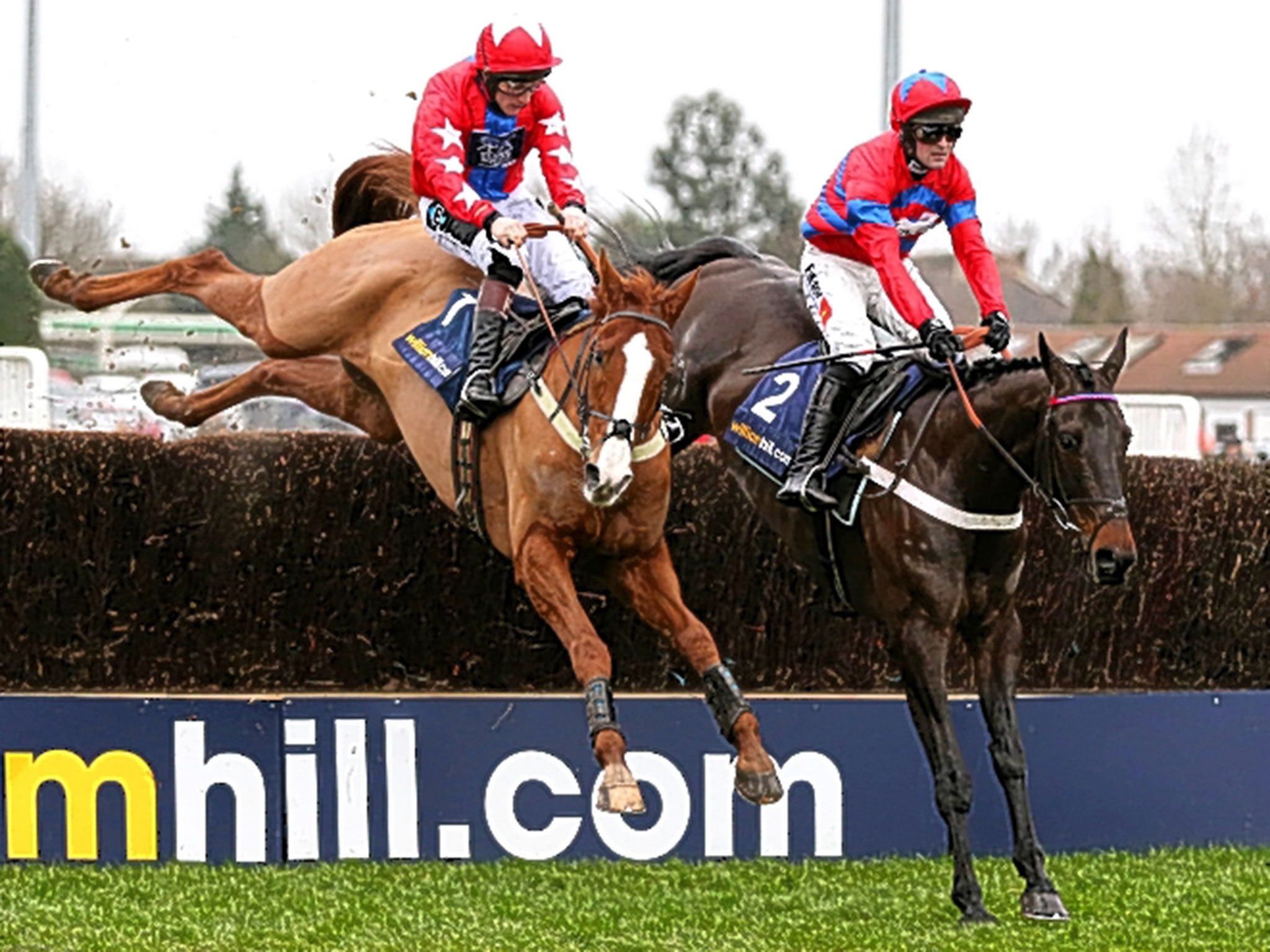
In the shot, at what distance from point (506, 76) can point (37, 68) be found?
406 centimetres

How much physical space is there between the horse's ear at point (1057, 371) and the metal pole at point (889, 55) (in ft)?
13.5

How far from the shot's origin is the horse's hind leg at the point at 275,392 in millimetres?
7023

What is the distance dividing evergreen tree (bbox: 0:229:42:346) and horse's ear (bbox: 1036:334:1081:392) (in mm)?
6268

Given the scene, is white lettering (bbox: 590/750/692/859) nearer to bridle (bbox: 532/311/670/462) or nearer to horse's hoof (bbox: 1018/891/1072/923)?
bridle (bbox: 532/311/670/462)

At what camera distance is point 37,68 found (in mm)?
9164

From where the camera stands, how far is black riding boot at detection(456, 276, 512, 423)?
5918 mm

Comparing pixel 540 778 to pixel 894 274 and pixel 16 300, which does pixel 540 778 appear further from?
pixel 16 300

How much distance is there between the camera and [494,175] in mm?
6344

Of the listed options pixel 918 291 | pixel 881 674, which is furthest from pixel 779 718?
Result: pixel 918 291

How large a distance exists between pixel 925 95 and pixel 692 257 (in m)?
1.63

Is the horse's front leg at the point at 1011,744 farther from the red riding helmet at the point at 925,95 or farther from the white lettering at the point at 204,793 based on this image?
the white lettering at the point at 204,793

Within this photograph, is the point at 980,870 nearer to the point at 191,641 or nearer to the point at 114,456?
the point at 191,641

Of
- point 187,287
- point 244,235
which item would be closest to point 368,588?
point 187,287

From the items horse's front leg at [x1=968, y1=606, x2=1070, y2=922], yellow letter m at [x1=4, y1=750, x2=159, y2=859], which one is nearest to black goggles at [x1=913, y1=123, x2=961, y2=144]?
horse's front leg at [x1=968, y1=606, x2=1070, y2=922]
